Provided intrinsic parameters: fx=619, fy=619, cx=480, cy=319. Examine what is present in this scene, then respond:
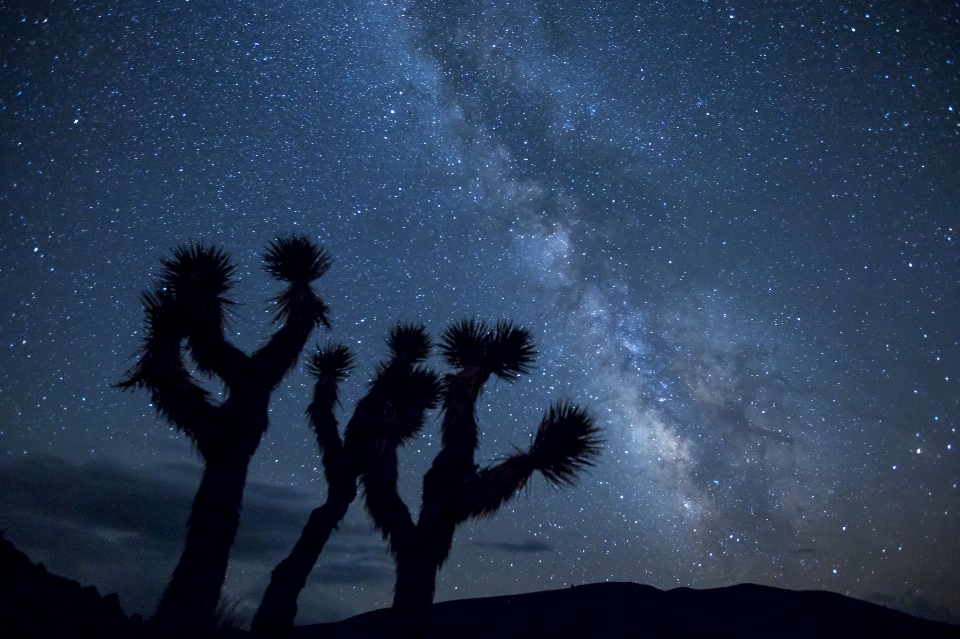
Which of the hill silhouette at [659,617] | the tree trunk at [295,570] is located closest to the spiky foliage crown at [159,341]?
the tree trunk at [295,570]

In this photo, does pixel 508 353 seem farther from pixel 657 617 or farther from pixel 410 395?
pixel 657 617

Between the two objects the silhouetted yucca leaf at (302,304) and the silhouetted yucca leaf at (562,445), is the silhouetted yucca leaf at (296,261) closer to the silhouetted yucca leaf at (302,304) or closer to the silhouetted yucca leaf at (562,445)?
the silhouetted yucca leaf at (302,304)

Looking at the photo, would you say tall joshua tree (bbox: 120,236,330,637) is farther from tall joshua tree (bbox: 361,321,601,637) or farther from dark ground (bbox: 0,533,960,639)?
dark ground (bbox: 0,533,960,639)

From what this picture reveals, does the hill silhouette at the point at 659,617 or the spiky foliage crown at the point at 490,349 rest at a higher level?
the spiky foliage crown at the point at 490,349

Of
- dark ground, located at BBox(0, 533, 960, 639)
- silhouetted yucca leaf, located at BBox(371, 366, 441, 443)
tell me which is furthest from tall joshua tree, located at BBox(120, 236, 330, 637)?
dark ground, located at BBox(0, 533, 960, 639)

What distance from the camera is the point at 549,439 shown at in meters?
9.31

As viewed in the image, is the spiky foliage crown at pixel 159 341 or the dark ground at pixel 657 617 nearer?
the spiky foliage crown at pixel 159 341

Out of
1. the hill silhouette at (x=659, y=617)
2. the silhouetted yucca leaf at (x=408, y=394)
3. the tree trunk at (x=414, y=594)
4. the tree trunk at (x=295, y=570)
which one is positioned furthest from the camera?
the hill silhouette at (x=659, y=617)

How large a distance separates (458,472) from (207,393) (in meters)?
4.09

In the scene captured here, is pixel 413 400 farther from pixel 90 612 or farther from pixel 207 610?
pixel 90 612

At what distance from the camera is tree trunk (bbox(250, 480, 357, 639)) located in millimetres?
8672

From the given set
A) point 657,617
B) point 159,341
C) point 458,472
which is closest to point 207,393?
point 159,341

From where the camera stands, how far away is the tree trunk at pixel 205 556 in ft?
26.8

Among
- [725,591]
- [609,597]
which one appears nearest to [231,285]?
[609,597]
